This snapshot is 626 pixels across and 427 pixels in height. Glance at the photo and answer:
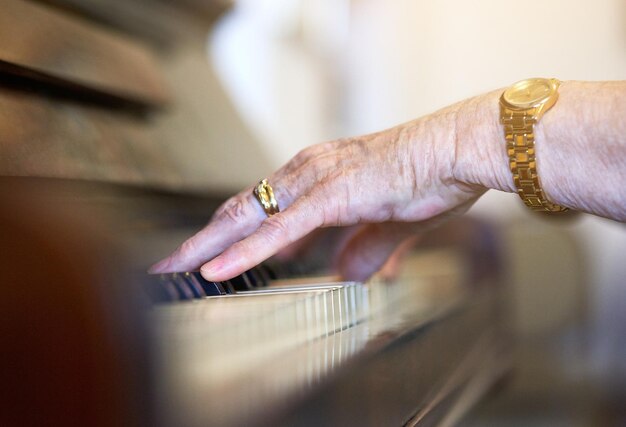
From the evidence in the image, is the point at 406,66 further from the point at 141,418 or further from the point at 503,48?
the point at 141,418

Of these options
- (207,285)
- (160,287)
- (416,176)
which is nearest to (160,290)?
(160,287)

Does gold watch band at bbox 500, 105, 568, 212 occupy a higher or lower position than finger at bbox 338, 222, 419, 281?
higher

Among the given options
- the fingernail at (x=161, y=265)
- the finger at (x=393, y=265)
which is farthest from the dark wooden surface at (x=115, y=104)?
the finger at (x=393, y=265)

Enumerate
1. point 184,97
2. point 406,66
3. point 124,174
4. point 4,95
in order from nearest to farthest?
1. point 4,95
2. point 124,174
3. point 184,97
4. point 406,66

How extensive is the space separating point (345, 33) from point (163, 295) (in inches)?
104

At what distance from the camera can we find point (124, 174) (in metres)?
0.91

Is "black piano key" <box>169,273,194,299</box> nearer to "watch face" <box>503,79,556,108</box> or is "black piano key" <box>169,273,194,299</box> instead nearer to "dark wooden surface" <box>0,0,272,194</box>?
"dark wooden surface" <box>0,0,272,194</box>

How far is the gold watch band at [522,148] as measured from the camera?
2.30 ft

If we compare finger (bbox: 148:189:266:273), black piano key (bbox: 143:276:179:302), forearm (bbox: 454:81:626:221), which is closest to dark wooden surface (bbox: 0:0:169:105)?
finger (bbox: 148:189:266:273)

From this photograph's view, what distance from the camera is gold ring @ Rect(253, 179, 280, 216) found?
766 mm

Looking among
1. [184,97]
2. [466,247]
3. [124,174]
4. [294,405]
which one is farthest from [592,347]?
[294,405]

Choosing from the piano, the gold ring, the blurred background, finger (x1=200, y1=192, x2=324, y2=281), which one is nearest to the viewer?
the piano

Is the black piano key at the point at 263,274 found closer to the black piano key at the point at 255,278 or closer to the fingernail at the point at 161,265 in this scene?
the black piano key at the point at 255,278

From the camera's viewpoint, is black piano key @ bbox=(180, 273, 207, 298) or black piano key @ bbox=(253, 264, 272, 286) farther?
black piano key @ bbox=(253, 264, 272, 286)
